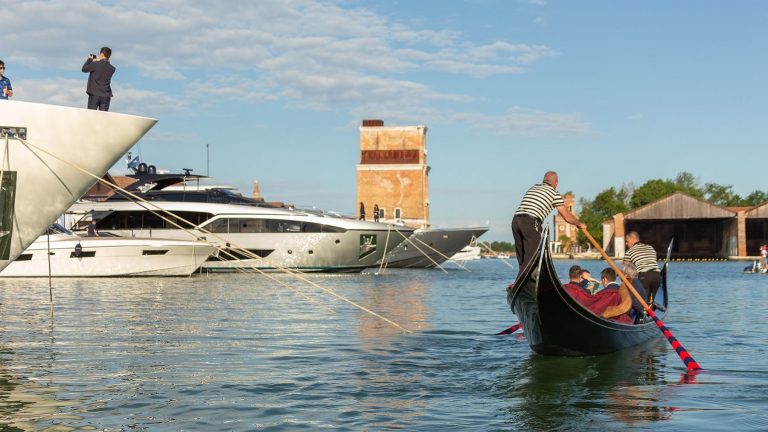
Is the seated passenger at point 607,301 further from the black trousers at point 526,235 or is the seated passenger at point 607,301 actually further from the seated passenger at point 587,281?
the seated passenger at point 587,281

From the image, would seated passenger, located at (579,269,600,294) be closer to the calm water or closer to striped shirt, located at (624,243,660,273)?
striped shirt, located at (624,243,660,273)

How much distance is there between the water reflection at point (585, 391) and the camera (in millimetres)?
7371

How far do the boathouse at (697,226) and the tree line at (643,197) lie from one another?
17.2 metres

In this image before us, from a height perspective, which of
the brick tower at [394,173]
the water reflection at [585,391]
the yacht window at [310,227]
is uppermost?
the brick tower at [394,173]

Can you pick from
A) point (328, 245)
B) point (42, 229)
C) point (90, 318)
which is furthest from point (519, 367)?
point (328, 245)

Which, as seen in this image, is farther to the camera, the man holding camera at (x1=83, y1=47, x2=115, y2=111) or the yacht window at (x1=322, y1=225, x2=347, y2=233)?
the yacht window at (x1=322, y1=225, x2=347, y2=233)

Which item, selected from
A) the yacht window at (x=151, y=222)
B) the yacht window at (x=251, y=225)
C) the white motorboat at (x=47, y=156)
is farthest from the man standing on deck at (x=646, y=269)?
the yacht window at (x=151, y=222)

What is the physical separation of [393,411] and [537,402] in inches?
52.3

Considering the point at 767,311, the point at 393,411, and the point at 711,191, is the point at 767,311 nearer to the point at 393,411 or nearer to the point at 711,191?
the point at 393,411

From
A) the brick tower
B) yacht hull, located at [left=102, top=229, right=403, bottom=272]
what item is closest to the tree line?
the brick tower

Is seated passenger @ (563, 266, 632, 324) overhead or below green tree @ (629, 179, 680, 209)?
below

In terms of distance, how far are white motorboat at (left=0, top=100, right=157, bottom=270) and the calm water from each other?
1.55 m

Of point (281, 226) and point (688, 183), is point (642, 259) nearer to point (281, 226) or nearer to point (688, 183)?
point (281, 226)

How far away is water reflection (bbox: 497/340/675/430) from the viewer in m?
7.37
